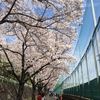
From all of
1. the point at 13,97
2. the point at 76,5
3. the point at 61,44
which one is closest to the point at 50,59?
the point at 61,44

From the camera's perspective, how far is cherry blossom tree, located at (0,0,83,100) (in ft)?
23.4

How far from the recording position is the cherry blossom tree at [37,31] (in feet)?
23.4

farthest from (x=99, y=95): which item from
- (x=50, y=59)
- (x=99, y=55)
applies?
(x=50, y=59)

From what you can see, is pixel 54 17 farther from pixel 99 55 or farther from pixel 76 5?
pixel 99 55

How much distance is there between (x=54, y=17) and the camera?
7.35 metres

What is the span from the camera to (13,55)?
56.1 feet

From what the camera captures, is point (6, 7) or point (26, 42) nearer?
point (6, 7)

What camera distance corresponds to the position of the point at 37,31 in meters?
10.3

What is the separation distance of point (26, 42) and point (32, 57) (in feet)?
7.48

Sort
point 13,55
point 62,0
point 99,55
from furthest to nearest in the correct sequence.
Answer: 1. point 13,55
2. point 99,55
3. point 62,0

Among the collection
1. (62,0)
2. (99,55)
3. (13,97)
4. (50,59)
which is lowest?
(13,97)

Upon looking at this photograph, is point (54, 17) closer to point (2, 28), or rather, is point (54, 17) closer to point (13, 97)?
point (2, 28)

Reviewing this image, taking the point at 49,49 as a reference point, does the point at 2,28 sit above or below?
above

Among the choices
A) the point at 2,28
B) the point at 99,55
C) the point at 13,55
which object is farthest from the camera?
the point at 13,55
